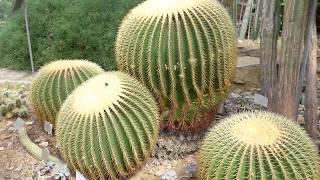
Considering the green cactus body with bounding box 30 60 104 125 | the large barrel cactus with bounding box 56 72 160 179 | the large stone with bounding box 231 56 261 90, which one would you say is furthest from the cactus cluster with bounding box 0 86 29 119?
the large stone with bounding box 231 56 261 90

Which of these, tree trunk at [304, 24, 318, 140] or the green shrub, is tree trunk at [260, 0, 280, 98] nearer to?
tree trunk at [304, 24, 318, 140]

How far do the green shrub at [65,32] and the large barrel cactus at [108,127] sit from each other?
2605 mm

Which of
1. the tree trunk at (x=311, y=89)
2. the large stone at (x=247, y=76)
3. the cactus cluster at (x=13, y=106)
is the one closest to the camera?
the tree trunk at (x=311, y=89)

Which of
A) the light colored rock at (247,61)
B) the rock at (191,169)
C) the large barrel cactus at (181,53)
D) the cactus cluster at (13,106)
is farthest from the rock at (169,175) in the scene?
the light colored rock at (247,61)

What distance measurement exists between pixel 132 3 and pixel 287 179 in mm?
3578

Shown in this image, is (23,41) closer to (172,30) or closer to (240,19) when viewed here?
(240,19)

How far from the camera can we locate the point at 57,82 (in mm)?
2854

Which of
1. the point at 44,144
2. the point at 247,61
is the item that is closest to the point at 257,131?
the point at 44,144

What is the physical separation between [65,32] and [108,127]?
317 centimetres

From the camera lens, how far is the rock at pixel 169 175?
2484 mm

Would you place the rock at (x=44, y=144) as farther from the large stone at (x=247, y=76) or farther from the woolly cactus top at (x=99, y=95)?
the large stone at (x=247, y=76)

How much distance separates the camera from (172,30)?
8.02ft

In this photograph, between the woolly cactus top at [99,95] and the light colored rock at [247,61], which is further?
the light colored rock at [247,61]

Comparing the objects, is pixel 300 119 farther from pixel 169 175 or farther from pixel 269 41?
pixel 169 175
